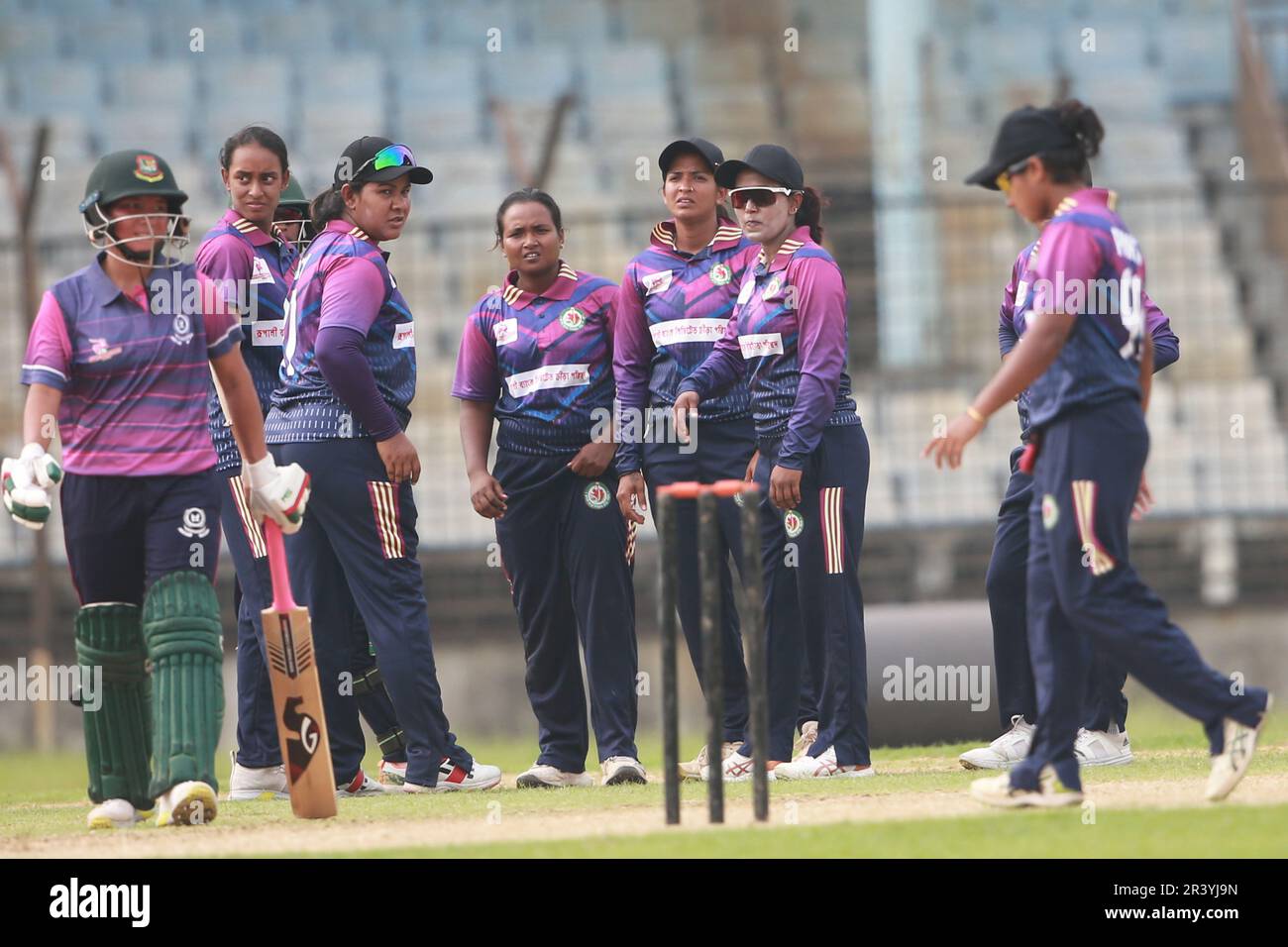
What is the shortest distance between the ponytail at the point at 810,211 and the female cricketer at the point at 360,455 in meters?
1.47

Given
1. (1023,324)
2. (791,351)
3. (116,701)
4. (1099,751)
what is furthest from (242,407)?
(1099,751)

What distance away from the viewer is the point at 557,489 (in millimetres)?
7820

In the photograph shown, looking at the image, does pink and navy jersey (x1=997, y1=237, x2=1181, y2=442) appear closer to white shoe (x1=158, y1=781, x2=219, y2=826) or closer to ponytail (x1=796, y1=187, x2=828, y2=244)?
ponytail (x1=796, y1=187, x2=828, y2=244)

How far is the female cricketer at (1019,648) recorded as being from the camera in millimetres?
7863

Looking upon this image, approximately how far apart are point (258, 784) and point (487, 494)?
1409 millimetres

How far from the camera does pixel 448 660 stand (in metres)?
12.4

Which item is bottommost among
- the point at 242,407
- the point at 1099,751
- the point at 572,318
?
the point at 1099,751

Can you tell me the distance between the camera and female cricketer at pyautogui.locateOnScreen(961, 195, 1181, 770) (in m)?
7.86

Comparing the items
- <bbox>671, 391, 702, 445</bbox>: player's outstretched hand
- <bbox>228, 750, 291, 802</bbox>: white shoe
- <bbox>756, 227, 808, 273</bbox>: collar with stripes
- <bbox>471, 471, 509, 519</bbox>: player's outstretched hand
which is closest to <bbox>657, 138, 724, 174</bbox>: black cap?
<bbox>756, 227, 808, 273</bbox>: collar with stripes

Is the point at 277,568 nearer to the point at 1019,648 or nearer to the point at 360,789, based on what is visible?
the point at 360,789

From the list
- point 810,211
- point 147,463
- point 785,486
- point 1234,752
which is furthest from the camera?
point 810,211

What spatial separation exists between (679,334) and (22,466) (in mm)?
2735

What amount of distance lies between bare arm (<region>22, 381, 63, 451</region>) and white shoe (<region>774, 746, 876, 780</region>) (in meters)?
2.93
